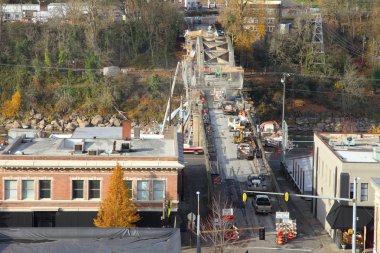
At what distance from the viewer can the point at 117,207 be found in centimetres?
4012

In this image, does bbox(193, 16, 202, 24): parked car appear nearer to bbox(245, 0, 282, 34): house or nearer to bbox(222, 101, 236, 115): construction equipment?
bbox(245, 0, 282, 34): house

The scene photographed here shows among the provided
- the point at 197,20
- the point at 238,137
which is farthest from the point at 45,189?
the point at 197,20

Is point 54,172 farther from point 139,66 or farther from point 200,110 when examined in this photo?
point 139,66

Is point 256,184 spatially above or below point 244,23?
below

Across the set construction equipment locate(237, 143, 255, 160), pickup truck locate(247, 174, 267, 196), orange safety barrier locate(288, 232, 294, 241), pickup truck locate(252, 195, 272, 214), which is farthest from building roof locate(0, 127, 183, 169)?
construction equipment locate(237, 143, 255, 160)

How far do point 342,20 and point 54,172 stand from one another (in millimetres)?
54464

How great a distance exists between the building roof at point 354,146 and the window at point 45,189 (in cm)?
1247

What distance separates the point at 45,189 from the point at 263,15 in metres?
48.7

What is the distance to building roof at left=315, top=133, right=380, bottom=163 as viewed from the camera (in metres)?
45.0

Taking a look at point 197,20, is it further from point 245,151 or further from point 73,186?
point 73,186

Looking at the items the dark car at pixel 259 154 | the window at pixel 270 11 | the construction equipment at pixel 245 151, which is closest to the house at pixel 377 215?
the construction equipment at pixel 245 151

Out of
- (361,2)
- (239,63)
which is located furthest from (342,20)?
(239,63)

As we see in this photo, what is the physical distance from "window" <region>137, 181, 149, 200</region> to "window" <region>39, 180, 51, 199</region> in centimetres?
372

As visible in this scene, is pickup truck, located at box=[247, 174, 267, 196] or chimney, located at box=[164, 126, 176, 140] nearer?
chimney, located at box=[164, 126, 176, 140]
